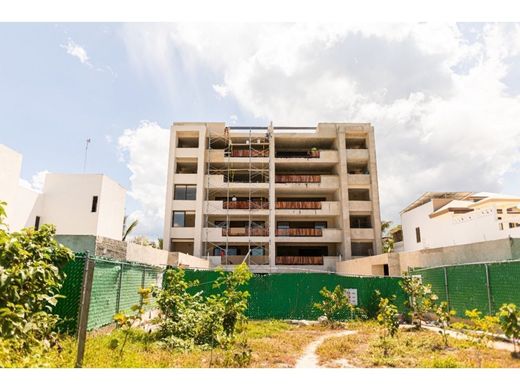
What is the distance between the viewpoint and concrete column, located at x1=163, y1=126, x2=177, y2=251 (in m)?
32.2


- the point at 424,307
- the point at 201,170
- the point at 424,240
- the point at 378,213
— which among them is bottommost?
the point at 424,307

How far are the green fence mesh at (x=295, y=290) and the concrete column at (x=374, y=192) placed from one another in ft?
57.6

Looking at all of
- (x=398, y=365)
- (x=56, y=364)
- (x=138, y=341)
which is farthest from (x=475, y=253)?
(x=56, y=364)

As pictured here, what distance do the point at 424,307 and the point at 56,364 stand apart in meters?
11.1

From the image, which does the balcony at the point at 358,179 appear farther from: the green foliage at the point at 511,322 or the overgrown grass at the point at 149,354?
the green foliage at the point at 511,322

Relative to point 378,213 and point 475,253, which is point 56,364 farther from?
point 378,213

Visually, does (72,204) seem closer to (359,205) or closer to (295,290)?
(295,290)

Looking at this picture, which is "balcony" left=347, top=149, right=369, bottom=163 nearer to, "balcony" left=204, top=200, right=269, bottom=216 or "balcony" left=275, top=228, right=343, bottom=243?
"balcony" left=275, top=228, right=343, bottom=243

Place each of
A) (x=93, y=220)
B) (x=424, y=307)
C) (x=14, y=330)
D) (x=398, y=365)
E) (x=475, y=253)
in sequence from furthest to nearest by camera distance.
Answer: (x=93, y=220), (x=475, y=253), (x=424, y=307), (x=398, y=365), (x=14, y=330)

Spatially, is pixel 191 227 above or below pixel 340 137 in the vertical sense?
below

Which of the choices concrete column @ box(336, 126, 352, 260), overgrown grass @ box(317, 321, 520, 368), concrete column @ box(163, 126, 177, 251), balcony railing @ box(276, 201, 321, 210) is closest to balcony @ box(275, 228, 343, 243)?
concrete column @ box(336, 126, 352, 260)

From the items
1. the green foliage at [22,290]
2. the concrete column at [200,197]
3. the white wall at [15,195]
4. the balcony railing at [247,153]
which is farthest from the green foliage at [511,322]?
the balcony railing at [247,153]

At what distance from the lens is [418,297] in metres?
13.7

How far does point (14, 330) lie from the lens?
14.4 ft
